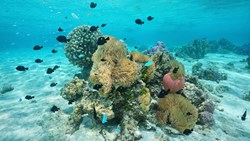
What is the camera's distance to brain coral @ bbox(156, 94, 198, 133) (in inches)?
218

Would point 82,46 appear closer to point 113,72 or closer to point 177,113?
point 113,72

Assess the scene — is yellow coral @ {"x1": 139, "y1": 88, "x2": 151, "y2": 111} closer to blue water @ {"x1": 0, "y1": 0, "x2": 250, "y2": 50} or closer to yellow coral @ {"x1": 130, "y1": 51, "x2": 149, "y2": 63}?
yellow coral @ {"x1": 130, "y1": 51, "x2": 149, "y2": 63}

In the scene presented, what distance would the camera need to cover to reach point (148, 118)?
560 centimetres

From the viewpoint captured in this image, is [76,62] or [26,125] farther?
[76,62]

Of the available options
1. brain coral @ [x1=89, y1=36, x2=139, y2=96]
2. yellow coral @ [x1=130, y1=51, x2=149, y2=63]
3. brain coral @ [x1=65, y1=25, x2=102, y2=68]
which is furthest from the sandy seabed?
yellow coral @ [x1=130, y1=51, x2=149, y2=63]

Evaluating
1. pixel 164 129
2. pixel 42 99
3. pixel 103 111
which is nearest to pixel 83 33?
pixel 42 99

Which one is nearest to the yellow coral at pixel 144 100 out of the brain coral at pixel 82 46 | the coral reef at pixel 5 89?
the brain coral at pixel 82 46

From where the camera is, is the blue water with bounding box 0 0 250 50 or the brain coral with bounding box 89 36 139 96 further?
the blue water with bounding box 0 0 250 50

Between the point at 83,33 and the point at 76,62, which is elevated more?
the point at 83,33

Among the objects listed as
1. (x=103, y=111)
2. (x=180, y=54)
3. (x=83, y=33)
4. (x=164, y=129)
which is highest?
(x=83, y=33)

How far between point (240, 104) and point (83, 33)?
28.0ft

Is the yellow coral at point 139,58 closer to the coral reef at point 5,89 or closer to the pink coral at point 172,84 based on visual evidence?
the pink coral at point 172,84

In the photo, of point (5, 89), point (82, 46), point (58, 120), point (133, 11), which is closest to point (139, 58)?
point (58, 120)

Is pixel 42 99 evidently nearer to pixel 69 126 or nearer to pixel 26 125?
pixel 26 125
